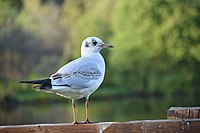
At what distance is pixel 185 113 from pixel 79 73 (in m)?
1.19

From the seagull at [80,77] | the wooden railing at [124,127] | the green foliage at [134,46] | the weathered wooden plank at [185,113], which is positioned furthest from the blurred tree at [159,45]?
the wooden railing at [124,127]

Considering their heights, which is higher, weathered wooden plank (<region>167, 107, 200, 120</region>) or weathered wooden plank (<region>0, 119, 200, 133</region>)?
weathered wooden plank (<region>167, 107, 200, 120</region>)

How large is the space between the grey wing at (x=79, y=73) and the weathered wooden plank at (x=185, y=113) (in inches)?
39.7

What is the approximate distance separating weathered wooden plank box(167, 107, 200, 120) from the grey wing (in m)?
1.01

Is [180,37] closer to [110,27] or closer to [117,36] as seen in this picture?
[117,36]

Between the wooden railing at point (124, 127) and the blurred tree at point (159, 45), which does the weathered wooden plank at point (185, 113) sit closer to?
the wooden railing at point (124, 127)

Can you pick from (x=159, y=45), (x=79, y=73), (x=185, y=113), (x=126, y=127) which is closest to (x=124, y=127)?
(x=126, y=127)

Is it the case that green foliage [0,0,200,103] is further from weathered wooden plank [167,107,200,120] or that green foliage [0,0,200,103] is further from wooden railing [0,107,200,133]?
wooden railing [0,107,200,133]

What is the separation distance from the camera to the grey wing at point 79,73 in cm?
400

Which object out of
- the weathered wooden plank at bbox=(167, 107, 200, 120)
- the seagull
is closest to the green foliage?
the seagull

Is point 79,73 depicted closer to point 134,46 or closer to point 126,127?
point 126,127

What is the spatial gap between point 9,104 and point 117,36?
6.35 m

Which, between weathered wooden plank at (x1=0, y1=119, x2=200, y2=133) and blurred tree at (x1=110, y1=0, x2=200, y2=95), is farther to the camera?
blurred tree at (x1=110, y1=0, x2=200, y2=95)

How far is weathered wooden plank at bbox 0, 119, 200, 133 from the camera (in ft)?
8.95
